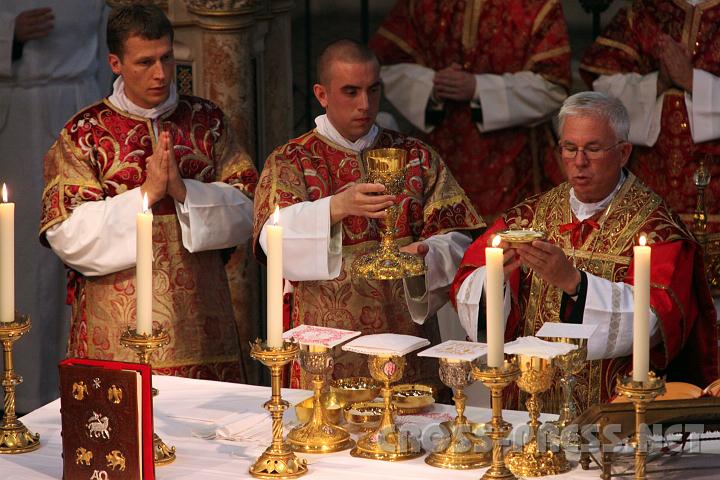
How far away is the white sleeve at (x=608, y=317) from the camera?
188 inches

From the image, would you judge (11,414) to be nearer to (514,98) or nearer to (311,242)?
(311,242)

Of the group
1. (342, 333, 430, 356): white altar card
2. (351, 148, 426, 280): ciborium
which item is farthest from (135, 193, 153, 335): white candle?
(351, 148, 426, 280): ciborium

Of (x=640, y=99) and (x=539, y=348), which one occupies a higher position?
(x=640, y=99)

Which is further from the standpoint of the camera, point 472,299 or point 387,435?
point 472,299

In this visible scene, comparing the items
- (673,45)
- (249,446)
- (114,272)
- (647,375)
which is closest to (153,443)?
(249,446)

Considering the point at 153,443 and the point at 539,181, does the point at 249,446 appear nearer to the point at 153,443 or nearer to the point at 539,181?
the point at 153,443

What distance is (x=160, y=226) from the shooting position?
223 inches

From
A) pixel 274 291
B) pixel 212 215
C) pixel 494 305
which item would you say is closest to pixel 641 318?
pixel 494 305

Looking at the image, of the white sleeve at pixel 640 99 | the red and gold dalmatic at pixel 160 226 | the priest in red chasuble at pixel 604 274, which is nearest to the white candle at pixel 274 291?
the priest in red chasuble at pixel 604 274

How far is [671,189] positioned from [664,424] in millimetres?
3151

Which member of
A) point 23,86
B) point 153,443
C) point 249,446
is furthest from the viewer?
point 23,86

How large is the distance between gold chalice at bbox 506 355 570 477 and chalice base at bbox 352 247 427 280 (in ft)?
1.99

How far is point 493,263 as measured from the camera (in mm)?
3570

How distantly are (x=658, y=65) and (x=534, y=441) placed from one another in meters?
3.37
